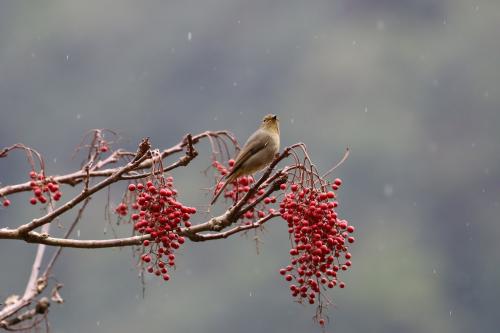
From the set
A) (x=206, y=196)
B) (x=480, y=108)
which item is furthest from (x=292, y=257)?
(x=480, y=108)

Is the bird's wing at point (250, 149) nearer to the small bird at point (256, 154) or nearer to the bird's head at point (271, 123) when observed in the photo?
the small bird at point (256, 154)

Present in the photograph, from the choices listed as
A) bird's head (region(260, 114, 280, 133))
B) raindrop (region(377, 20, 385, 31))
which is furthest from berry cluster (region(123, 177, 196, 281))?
raindrop (region(377, 20, 385, 31))

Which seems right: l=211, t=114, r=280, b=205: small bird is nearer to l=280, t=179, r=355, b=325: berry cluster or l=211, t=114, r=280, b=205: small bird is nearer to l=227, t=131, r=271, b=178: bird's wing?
l=227, t=131, r=271, b=178: bird's wing

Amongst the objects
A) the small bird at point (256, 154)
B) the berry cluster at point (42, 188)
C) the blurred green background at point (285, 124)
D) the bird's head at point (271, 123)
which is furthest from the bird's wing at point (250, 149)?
the blurred green background at point (285, 124)

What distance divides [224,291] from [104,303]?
7750 millimetres

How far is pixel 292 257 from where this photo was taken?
351cm

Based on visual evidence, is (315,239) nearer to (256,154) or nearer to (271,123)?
(256,154)

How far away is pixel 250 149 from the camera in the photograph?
4.06m

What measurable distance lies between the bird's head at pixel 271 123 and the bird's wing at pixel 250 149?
13 centimetres

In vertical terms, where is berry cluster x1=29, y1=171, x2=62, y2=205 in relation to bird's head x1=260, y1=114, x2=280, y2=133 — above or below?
below

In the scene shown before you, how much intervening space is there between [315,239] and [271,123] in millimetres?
1198

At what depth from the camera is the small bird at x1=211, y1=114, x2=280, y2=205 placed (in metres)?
3.98

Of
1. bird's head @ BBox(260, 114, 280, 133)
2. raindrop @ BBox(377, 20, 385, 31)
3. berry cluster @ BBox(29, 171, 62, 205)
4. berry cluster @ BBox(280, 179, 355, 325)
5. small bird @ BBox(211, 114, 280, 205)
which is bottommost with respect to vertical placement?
berry cluster @ BBox(280, 179, 355, 325)

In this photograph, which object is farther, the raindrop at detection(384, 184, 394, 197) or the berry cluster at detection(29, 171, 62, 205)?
the raindrop at detection(384, 184, 394, 197)
